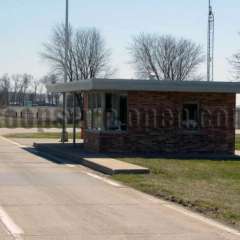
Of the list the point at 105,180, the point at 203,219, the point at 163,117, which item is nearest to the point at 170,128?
the point at 163,117

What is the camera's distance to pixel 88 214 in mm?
12156

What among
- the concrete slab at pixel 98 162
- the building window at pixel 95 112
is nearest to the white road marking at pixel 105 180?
the concrete slab at pixel 98 162

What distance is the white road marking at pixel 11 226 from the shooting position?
9988 mm

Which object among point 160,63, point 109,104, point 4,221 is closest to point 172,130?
point 109,104

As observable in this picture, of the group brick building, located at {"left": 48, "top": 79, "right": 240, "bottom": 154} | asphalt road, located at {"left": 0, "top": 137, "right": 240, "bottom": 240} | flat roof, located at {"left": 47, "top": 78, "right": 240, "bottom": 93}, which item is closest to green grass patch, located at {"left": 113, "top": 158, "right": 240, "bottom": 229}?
asphalt road, located at {"left": 0, "top": 137, "right": 240, "bottom": 240}

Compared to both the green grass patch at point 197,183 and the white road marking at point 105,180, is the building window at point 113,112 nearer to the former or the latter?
the green grass patch at point 197,183

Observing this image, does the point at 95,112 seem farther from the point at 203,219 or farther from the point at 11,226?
the point at 11,226

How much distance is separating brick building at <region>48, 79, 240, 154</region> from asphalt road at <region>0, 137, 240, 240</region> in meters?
9.92

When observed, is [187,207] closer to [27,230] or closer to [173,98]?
[27,230]

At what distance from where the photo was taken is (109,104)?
28.9 metres

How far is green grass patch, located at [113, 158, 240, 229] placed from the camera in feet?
43.2

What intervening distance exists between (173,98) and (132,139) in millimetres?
2482

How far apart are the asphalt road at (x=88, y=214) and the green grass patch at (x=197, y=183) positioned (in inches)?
16.5

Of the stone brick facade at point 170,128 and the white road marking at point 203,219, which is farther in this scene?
the stone brick facade at point 170,128
